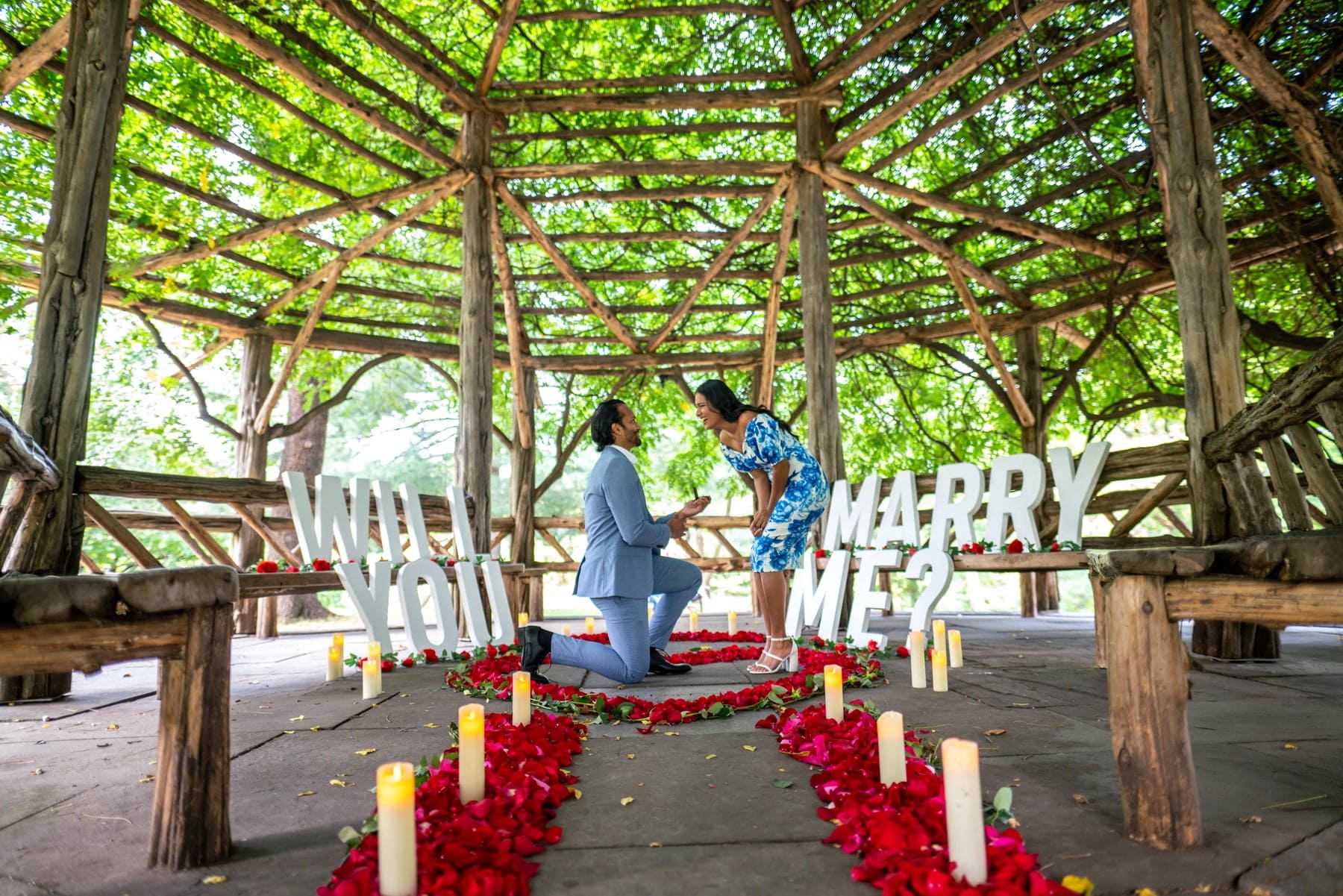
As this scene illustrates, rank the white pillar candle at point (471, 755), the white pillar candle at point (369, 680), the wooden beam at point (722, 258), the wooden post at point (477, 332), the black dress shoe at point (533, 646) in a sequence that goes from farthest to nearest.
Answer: the wooden beam at point (722, 258) → the wooden post at point (477, 332) → the white pillar candle at point (369, 680) → the black dress shoe at point (533, 646) → the white pillar candle at point (471, 755)

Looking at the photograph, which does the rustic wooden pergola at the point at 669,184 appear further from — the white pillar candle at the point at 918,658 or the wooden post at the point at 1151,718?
the wooden post at the point at 1151,718

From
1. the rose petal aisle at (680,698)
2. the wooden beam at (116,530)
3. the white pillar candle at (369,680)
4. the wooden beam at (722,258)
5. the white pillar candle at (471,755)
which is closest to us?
the white pillar candle at (471,755)

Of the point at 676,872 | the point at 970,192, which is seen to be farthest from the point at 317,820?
the point at 970,192

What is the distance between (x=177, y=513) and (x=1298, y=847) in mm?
7268

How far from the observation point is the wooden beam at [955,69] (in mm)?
5031

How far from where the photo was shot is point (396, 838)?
4.94ft

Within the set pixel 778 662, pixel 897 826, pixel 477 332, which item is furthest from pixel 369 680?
pixel 477 332

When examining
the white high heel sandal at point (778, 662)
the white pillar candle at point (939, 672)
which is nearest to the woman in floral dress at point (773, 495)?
the white high heel sandal at point (778, 662)

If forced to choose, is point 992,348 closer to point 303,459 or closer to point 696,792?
point 696,792

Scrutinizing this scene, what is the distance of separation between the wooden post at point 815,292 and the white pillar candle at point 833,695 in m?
4.26

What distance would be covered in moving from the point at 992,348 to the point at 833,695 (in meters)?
6.67

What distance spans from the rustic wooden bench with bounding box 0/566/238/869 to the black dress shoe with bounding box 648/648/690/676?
2966 mm

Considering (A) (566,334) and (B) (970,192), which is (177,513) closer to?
(A) (566,334)

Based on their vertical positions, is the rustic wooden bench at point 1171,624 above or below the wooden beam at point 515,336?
below
